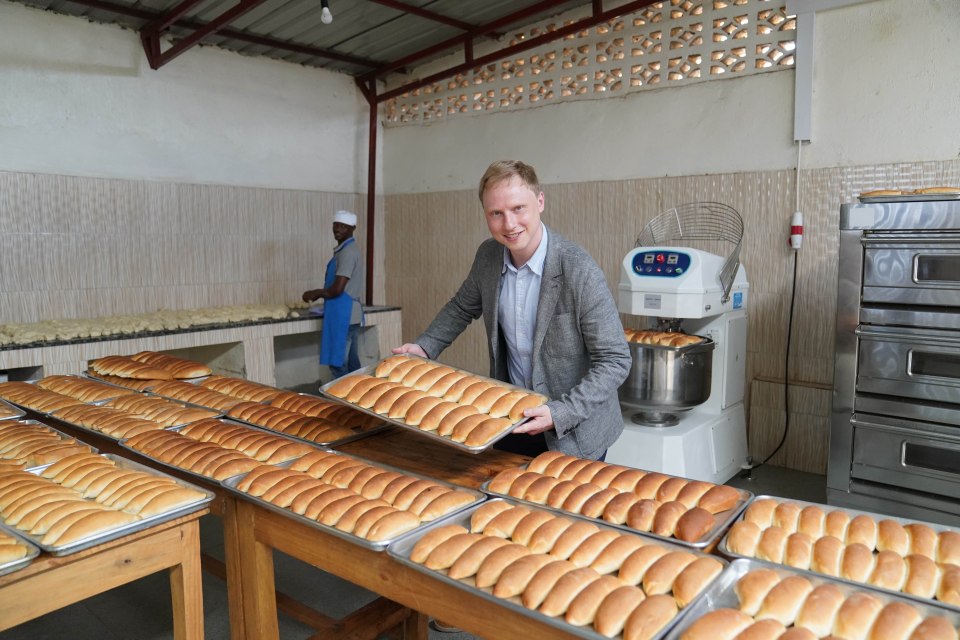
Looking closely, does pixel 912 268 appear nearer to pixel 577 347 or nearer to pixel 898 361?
pixel 898 361

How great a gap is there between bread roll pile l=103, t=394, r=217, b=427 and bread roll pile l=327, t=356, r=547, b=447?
0.64 m

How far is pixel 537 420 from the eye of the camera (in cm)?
193

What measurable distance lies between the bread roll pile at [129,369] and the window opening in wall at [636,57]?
3.95 metres

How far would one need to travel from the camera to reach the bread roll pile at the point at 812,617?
109cm

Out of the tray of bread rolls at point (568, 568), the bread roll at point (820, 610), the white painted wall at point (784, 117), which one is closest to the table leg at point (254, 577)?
the tray of bread rolls at point (568, 568)

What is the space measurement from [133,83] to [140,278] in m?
1.58

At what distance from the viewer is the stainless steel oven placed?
318 centimetres

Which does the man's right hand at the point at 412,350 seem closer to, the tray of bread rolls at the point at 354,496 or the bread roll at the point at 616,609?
the tray of bread rolls at the point at 354,496

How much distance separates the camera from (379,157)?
7.30m

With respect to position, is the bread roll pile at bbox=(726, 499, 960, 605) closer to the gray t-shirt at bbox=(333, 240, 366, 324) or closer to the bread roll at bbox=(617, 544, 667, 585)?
the bread roll at bbox=(617, 544, 667, 585)

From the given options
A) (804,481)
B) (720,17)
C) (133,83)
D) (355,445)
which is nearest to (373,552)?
(355,445)

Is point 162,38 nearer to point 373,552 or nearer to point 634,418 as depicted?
point 634,418

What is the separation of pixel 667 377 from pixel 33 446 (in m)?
2.78

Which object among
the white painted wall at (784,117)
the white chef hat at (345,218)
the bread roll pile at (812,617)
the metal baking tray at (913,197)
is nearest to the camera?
the bread roll pile at (812,617)
